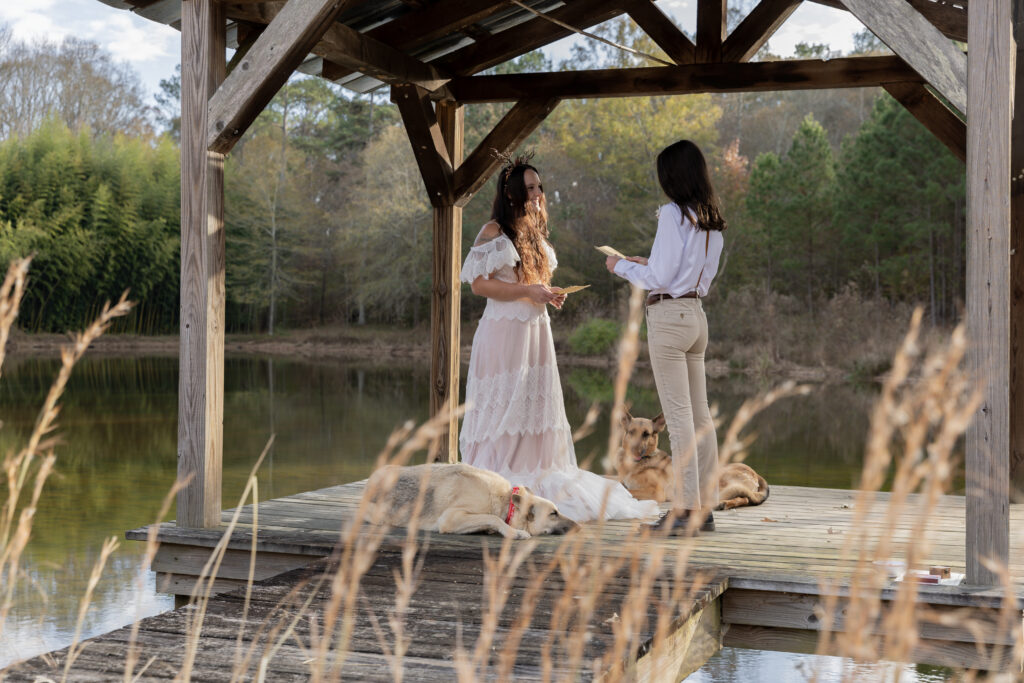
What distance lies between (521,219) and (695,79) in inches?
70.7

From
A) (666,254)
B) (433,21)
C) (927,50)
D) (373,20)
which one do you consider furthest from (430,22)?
(927,50)

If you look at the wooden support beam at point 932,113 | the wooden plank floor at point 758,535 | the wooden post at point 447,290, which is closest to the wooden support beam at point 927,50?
the wooden plank floor at point 758,535

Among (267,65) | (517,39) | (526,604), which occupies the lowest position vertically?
(526,604)

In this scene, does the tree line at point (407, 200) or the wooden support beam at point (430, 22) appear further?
the tree line at point (407, 200)

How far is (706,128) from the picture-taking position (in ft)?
86.8

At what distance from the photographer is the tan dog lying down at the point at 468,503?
4352mm

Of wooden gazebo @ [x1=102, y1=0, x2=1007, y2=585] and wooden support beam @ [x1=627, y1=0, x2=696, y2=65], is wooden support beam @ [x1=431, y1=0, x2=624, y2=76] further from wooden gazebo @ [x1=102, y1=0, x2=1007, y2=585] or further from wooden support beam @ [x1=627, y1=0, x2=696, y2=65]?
wooden support beam @ [x1=627, y1=0, x2=696, y2=65]

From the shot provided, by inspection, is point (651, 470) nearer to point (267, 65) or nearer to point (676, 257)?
point (676, 257)

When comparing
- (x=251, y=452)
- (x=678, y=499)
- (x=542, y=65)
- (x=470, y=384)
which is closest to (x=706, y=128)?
(x=542, y=65)

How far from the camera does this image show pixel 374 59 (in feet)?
18.6

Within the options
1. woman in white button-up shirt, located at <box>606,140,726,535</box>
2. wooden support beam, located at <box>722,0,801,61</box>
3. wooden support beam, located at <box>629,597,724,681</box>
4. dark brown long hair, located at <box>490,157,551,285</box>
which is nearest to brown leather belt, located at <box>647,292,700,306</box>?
woman in white button-up shirt, located at <box>606,140,726,535</box>

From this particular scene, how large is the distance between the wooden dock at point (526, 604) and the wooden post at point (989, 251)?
0.19 meters

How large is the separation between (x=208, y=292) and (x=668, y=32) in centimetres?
304

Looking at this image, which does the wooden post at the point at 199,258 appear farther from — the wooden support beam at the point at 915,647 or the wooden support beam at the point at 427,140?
the wooden support beam at the point at 915,647
